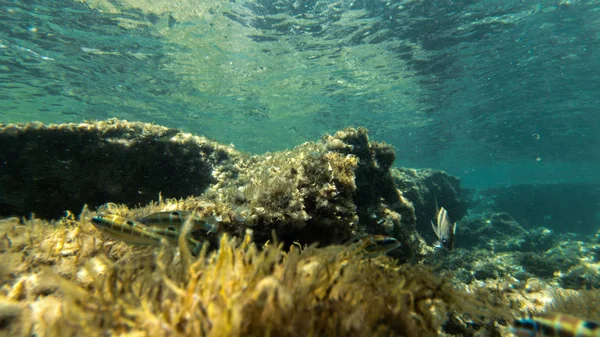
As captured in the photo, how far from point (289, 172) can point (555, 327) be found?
3.66 metres

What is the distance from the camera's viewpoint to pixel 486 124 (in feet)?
97.1

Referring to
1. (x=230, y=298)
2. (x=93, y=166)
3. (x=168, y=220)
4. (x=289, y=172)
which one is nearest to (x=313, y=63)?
(x=93, y=166)

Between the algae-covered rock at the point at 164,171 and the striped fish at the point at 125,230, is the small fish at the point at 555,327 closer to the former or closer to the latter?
the algae-covered rock at the point at 164,171

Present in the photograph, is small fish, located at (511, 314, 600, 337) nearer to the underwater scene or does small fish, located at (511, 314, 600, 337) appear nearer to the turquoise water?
the underwater scene

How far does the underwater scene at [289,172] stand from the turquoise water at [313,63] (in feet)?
0.52

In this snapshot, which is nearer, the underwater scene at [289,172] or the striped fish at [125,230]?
the underwater scene at [289,172]

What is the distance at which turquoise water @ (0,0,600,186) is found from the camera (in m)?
14.2

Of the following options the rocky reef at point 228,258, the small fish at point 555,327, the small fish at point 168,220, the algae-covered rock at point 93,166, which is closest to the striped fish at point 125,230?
the rocky reef at point 228,258

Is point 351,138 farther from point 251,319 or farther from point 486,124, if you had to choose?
point 486,124

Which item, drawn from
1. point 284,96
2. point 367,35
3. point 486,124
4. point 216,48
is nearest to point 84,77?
point 216,48

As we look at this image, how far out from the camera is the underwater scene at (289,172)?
188cm

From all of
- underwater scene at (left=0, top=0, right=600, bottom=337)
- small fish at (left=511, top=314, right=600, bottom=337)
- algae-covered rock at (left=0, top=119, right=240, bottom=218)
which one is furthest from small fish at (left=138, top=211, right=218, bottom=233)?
Answer: algae-covered rock at (left=0, top=119, right=240, bottom=218)

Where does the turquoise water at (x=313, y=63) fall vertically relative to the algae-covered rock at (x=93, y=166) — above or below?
above

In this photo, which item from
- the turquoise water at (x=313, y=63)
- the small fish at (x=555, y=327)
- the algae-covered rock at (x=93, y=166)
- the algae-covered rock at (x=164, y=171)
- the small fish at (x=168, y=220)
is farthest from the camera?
the turquoise water at (x=313, y=63)
